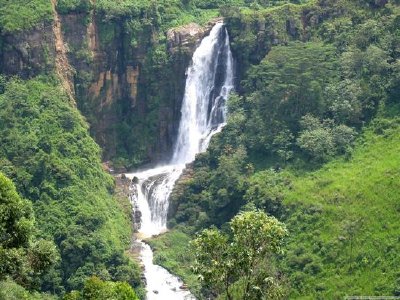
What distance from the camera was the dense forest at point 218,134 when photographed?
39.2 m

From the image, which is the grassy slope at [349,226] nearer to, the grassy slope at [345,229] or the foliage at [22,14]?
the grassy slope at [345,229]

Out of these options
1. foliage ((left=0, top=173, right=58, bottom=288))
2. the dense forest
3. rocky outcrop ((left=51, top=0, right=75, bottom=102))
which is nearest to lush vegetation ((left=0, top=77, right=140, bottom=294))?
the dense forest

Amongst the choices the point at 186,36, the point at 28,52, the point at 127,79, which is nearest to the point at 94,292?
the point at 28,52

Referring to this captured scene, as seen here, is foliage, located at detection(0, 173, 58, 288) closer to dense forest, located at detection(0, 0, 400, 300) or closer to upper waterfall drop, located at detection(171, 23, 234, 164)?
dense forest, located at detection(0, 0, 400, 300)

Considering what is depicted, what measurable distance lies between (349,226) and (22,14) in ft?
65.2

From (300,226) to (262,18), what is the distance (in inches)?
559

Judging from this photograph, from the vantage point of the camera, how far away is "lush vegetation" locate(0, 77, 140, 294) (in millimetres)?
40812

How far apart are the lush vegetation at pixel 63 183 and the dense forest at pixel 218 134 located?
0.24 feet

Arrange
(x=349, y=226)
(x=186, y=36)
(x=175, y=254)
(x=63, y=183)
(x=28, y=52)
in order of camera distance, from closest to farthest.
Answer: (x=349, y=226)
(x=175, y=254)
(x=63, y=183)
(x=28, y=52)
(x=186, y=36)

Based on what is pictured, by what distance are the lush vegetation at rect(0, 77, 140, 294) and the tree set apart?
19128 mm

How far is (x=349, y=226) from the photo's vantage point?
1510 inches

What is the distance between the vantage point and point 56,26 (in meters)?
48.6

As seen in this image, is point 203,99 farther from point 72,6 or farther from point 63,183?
point 63,183

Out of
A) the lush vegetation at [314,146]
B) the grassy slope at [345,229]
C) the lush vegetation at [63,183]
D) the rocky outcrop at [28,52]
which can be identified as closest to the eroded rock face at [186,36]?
the lush vegetation at [314,146]
